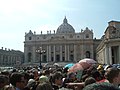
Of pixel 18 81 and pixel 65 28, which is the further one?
pixel 65 28

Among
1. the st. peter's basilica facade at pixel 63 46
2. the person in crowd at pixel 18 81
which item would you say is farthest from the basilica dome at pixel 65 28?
the person in crowd at pixel 18 81

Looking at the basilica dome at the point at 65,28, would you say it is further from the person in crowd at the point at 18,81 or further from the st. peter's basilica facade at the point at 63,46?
the person in crowd at the point at 18,81

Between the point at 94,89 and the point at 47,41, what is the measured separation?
100325 millimetres

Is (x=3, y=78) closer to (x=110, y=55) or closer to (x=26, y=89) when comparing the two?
(x=26, y=89)

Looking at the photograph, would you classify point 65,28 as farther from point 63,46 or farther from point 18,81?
point 18,81

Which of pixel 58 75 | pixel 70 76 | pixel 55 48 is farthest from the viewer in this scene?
pixel 55 48

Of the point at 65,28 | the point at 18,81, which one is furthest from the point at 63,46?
the point at 18,81

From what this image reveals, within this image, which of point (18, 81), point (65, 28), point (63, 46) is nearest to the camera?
point (18, 81)

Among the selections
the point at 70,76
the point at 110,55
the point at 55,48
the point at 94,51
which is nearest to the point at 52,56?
the point at 55,48

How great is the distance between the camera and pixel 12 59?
381ft

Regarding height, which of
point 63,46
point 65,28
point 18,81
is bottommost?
point 18,81

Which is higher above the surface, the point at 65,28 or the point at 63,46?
the point at 65,28

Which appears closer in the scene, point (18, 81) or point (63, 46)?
point (18, 81)

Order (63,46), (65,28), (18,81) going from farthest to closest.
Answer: (65,28), (63,46), (18,81)
